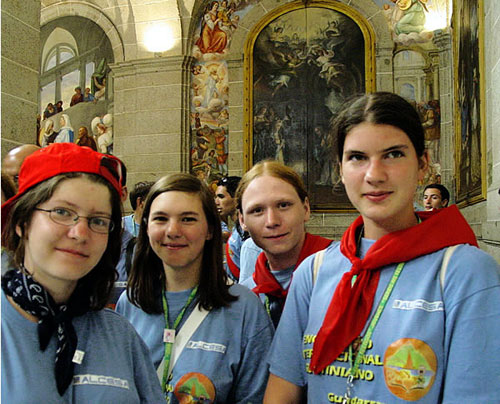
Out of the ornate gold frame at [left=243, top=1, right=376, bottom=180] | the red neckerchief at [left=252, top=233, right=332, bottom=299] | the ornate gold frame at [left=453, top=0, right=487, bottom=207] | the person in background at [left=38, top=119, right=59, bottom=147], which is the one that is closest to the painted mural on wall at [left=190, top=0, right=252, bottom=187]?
the ornate gold frame at [left=243, top=1, right=376, bottom=180]

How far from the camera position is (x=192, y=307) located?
2.22 meters

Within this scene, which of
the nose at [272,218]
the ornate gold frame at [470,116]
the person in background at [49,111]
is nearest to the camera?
the nose at [272,218]

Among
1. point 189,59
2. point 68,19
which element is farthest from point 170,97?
point 68,19

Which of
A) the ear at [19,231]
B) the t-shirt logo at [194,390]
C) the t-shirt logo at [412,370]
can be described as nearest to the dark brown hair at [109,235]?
the ear at [19,231]

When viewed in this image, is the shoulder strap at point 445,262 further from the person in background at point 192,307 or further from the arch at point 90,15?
the arch at point 90,15

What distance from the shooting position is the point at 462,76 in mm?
7754

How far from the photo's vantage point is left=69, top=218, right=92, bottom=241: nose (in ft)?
4.70

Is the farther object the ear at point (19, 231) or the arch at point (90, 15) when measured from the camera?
the arch at point (90, 15)

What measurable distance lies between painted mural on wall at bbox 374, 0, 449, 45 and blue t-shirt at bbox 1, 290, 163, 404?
10125 mm

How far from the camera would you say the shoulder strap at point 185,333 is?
2.09 m

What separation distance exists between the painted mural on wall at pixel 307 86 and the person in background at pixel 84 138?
417 centimetres

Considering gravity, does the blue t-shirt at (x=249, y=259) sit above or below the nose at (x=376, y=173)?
below

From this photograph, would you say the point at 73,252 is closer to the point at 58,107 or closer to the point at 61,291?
the point at 61,291

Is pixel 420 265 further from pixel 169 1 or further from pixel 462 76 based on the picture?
pixel 169 1
